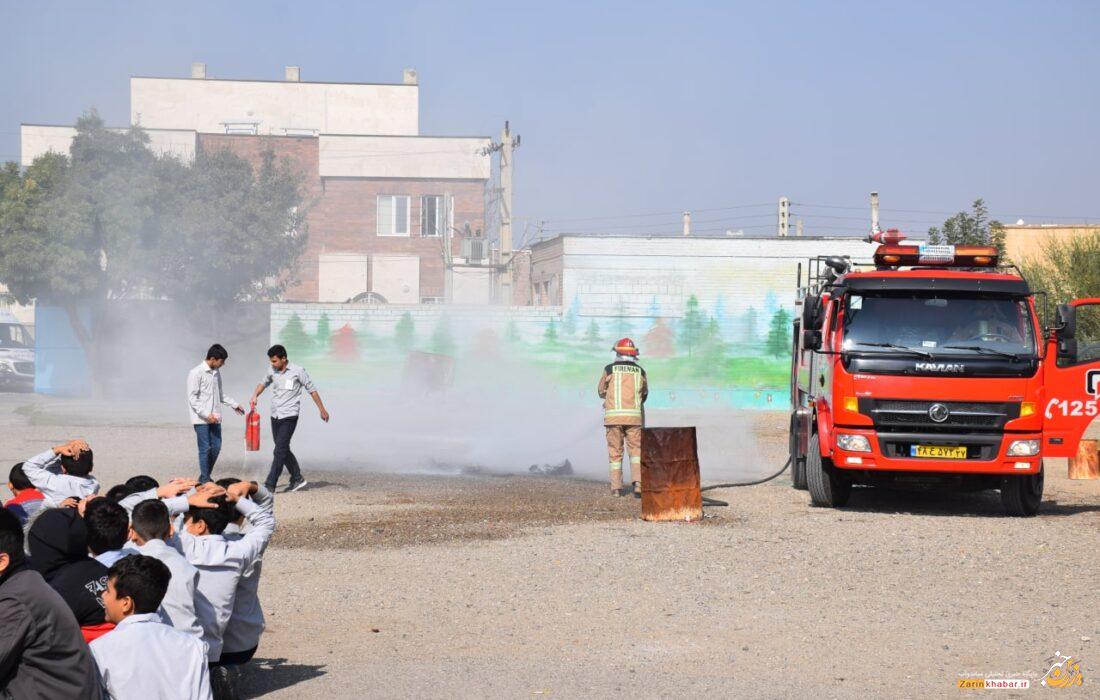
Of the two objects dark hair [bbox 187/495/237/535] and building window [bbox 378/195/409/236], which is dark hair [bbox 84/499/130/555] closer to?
dark hair [bbox 187/495/237/535]

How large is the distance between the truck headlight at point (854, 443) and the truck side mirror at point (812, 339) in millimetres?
1101

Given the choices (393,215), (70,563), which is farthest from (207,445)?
(393,215)

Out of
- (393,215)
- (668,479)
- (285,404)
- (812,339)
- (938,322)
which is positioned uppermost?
(393,215)

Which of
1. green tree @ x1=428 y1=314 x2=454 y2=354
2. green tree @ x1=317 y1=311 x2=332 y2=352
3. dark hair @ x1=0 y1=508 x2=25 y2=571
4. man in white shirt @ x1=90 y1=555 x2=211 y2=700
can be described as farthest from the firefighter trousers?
green tree @ x1=317 y1=311 x2=332 y2=352

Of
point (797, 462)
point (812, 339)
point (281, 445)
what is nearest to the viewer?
point (812, 339)

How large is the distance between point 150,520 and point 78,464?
316 cm

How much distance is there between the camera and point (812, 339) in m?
14.9

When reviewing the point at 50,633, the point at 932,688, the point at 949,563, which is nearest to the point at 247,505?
the point at 50,633

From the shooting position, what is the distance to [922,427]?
1434 cm

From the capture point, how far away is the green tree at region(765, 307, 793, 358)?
41.9m

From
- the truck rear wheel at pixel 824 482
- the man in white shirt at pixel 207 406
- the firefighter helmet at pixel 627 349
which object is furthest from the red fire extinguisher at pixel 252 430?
the truck rear wheel at pixel 824 482

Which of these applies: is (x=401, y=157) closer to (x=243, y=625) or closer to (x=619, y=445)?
(x=619, y=445)

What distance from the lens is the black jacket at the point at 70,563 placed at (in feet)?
19.2

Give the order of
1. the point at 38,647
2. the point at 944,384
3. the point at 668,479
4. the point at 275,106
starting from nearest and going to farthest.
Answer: the point at 38,647 < the point at 668,479 < the point at 944,384 < the point at 275,106
